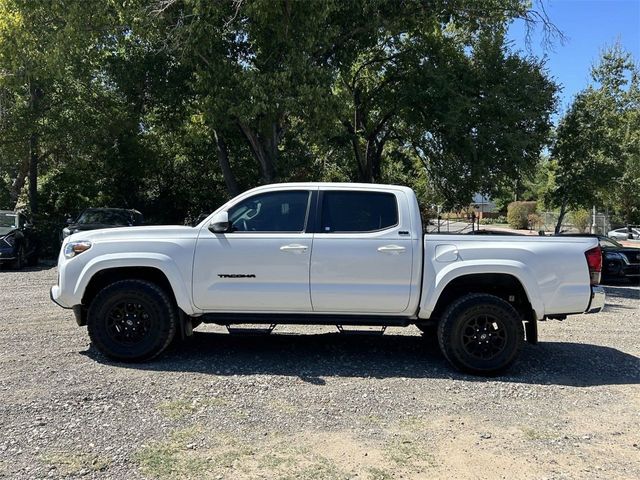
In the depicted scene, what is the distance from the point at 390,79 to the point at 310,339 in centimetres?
1372

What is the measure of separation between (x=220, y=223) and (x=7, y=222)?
1304cm

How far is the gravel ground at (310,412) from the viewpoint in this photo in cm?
393

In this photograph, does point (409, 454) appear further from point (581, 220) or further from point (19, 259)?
point (581, 220)

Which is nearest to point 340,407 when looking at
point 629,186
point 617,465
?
point 617,465

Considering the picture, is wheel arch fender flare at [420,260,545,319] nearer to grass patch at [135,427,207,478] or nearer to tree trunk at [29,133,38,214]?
grass patch at [135,427,207,478]

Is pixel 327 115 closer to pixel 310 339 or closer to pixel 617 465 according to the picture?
pixel 310 339

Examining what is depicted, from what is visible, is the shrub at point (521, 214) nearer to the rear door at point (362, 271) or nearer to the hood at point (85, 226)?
the hood at point (85, 226)

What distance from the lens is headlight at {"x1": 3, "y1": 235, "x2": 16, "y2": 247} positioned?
50.7ft

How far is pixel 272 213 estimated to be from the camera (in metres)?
6.16

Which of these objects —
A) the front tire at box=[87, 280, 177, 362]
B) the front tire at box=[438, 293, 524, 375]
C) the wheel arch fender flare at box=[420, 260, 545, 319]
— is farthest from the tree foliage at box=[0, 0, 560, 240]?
the front tire at box=[438, 293, 524, 375]

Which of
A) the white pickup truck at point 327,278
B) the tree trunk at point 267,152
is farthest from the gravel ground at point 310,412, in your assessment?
the tree trunk at point 267,152

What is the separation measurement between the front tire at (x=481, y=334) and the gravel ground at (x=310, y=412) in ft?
0.60

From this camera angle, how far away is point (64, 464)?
3840mm

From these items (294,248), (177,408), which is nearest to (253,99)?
(294,248)
